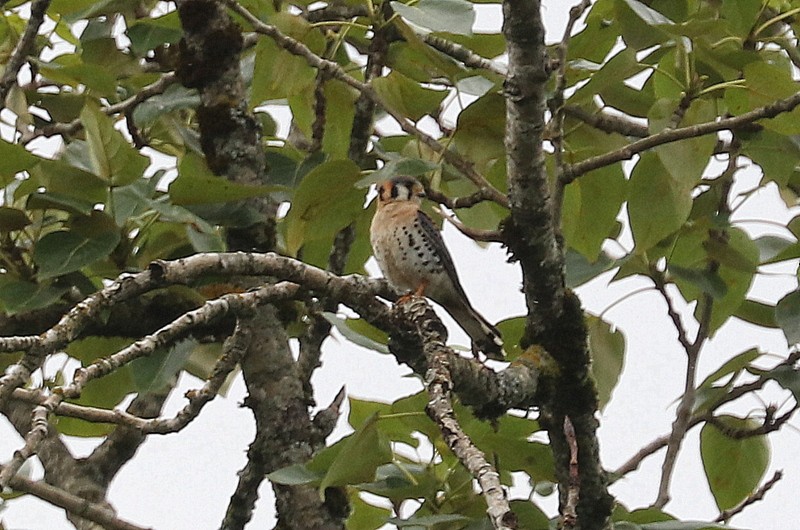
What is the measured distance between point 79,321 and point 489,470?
2.37 ft

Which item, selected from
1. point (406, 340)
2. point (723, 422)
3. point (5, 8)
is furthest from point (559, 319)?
point (5, 8)

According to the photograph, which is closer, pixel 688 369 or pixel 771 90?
pixel 771 90

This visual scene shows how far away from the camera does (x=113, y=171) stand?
109 inches

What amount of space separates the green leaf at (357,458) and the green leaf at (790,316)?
40.0 inches

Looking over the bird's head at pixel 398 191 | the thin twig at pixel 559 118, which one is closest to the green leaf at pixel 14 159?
the thin twig at pixel 559 118

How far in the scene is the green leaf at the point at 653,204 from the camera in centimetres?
268

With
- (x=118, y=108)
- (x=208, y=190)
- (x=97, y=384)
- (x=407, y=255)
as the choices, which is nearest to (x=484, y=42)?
(x=208, y=190)

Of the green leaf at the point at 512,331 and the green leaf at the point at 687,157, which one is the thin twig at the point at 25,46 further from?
the green leaf at the point at 687,157

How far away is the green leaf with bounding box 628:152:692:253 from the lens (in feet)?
8.80

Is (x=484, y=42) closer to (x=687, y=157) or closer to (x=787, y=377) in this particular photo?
(x=687, y=157)

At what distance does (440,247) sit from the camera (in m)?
4.06

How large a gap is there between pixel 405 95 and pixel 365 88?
93 mm

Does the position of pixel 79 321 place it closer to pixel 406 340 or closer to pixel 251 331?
pixel 406 340

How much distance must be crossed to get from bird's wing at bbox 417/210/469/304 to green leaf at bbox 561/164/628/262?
117 cm
